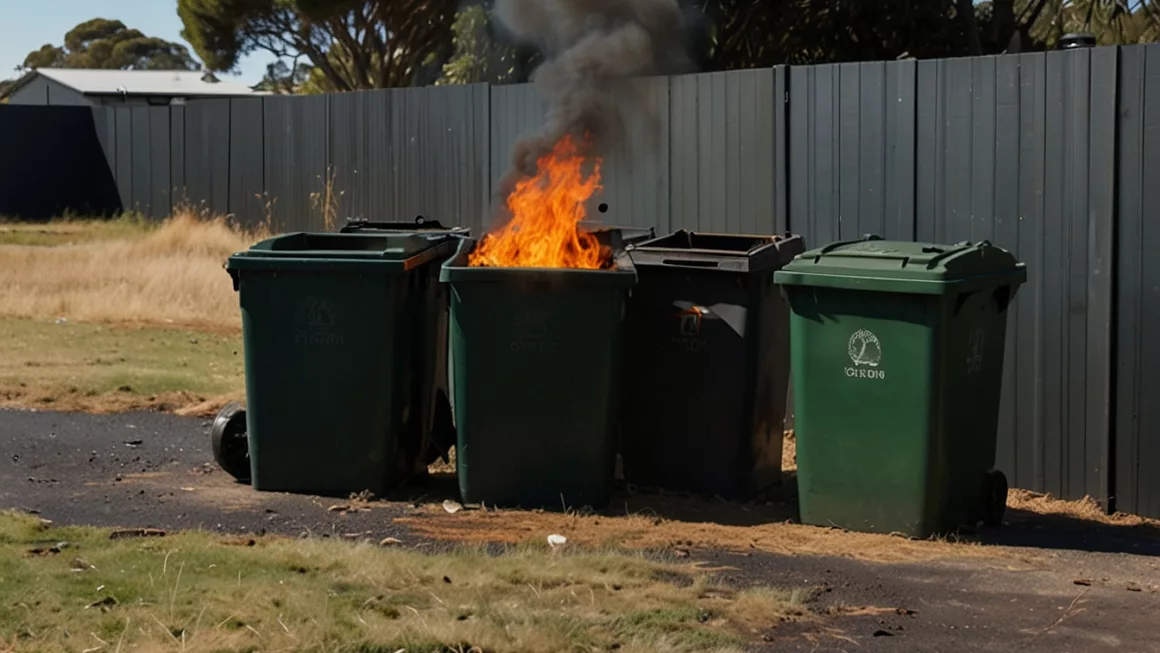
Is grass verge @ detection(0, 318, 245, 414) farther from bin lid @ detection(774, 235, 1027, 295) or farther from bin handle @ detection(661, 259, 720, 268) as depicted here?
bin lid @ detection(774, 235, 1027, 295)

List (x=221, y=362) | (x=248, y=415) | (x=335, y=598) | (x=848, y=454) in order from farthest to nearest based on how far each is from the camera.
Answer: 1. (x=221, y=362)
2. (x=248, y=415)
3. (x=848, y=454)
4. (x=335, y=598)

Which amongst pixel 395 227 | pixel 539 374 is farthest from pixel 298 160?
pixel 539 374

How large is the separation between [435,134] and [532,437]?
23.3ft

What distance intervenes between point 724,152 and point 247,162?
11.6 m

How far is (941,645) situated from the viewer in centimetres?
533

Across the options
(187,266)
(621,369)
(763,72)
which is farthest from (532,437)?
(187,266)

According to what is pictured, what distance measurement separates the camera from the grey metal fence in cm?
771

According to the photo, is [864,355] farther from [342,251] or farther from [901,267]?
[342,251]

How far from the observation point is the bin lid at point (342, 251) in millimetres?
7656

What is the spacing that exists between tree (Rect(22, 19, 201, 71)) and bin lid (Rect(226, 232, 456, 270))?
80.0 m

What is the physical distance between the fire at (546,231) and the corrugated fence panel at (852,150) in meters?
1.46

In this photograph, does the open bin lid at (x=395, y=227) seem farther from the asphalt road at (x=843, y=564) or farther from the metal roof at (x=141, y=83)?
the metal roof at (x=141, y=83)

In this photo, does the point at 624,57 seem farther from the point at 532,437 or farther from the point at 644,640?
the point at 644,640

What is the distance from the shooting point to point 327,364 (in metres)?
7.68
